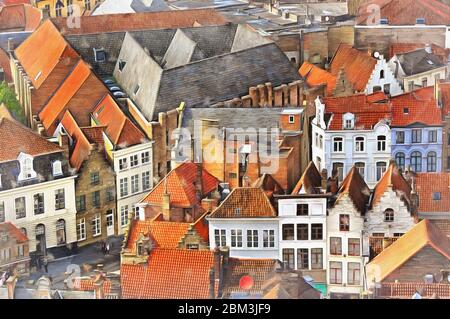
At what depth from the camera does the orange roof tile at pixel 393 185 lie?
304 inches

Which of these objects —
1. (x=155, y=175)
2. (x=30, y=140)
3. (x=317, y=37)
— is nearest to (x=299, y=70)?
(x=317, y=37)

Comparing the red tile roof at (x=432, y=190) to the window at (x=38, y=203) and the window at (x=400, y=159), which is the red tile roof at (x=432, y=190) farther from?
the window at (x=38, y=203)

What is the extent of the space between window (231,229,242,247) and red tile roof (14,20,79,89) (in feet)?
4.24

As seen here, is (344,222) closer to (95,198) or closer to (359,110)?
(359,110)

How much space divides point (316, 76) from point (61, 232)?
5.03ft

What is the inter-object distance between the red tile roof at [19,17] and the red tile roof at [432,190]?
2203mm

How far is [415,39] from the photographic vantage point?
8.22 m

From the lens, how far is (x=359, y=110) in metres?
7.89

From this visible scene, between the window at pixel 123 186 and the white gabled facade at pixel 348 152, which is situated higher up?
the white gabled facade at pixel 348 152

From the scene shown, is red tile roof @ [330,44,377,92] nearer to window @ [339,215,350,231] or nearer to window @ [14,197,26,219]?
window @ [339,215,350,231]

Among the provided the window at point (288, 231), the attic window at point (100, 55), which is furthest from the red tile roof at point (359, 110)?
the attic window at point (100, 55)

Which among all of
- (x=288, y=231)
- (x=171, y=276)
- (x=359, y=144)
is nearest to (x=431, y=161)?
(x=359, y=144)

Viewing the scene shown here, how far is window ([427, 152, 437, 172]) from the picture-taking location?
7.86m
